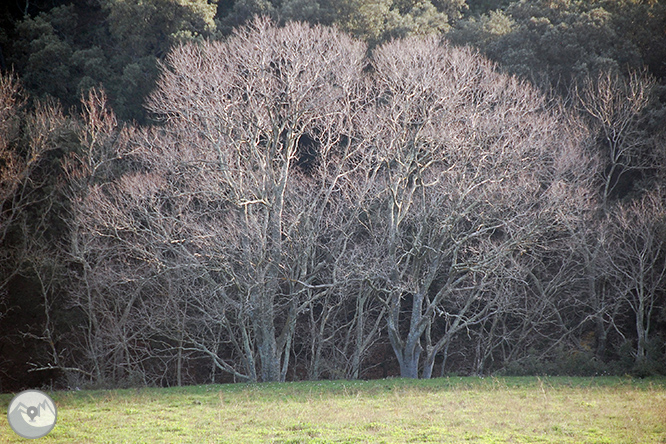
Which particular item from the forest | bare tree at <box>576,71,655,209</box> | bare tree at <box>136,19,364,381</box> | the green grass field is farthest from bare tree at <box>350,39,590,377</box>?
the green grass field

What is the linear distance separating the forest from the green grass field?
13.0ft

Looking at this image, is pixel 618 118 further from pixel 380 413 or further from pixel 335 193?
pixel 380 413

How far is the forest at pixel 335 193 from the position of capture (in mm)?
19062

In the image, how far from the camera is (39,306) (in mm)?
22609

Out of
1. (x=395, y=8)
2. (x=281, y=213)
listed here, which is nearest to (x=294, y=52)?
(x=281, y=213)

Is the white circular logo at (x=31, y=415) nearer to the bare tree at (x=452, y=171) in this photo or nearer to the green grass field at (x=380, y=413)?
the green grass field at (x=380, y=413)

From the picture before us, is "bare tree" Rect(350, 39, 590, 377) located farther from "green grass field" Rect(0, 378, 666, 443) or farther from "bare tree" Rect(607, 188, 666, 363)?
"green grass field" Rect(0, 378, 666, 443)

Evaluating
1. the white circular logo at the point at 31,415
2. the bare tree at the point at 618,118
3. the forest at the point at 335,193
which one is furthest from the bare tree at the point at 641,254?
the white circular logo at the point at 31,415

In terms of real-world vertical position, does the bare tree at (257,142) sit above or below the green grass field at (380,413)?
above

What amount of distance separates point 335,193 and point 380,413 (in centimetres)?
1224

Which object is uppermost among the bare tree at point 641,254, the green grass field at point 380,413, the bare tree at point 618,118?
the bare tree at point 618,118

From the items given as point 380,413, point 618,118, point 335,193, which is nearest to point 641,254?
point 618,118

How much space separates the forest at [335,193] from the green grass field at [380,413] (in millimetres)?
3972

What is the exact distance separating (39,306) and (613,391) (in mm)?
19885
